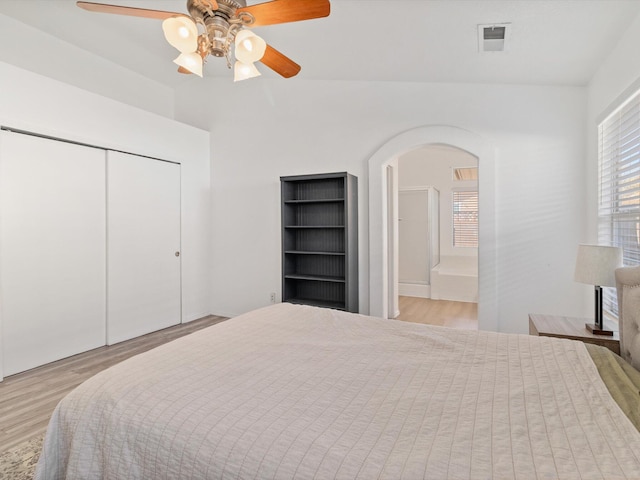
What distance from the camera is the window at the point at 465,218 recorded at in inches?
267

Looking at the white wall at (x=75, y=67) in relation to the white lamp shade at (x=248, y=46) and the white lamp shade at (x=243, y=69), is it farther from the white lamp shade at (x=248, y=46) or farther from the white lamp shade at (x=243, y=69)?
the white lamp shade at (x=248, y=46)

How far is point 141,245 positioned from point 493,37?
3.82 m

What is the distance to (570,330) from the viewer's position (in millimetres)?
2314

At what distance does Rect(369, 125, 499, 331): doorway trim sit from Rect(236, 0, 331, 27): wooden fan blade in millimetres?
2062

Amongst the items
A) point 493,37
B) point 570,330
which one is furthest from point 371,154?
point 570,330

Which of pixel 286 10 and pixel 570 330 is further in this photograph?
pixel 570 330

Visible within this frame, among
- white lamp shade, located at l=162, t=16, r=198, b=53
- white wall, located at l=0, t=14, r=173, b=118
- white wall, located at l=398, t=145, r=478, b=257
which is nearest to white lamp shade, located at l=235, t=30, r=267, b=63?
white lamp shade, located at l=162, t=16, r=198, b=53

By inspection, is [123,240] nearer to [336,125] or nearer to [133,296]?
[133,296]

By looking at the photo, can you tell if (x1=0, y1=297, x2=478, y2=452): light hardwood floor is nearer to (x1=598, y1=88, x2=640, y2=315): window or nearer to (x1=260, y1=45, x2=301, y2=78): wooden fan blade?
(x1=598, y1=88, x2=640, y2=315): window

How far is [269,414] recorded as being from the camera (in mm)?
1046

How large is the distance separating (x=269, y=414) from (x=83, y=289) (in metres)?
3.16

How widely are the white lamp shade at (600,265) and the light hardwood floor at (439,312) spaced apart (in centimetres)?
202

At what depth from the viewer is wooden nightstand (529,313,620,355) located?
2.11m

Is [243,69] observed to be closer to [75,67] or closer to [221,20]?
[221,20]
